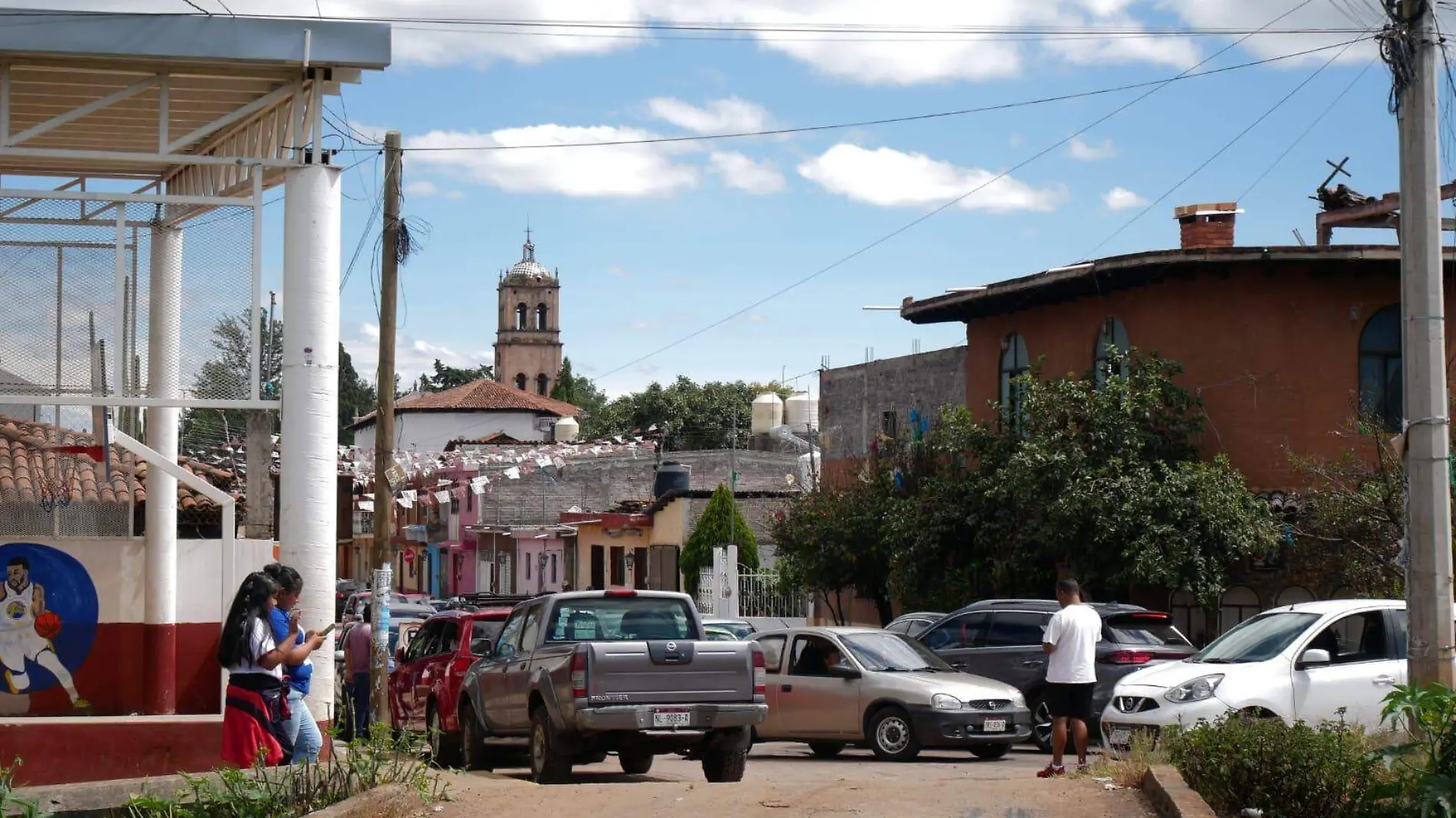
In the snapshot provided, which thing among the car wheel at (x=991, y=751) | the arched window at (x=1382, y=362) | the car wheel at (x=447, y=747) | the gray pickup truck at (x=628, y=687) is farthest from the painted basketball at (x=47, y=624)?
the arched window at (x=1382, y=362)

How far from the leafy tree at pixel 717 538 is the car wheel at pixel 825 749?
21624 millimetres

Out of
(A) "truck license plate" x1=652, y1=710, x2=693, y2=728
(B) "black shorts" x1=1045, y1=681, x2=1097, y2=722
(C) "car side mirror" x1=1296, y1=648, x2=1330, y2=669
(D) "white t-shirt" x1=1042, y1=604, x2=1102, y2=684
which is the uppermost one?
(D) "white t-shirt" x1=1042, y1=604, x2=1102, y2=684

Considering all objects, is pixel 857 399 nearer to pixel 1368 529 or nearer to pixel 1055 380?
pixel 1055 380

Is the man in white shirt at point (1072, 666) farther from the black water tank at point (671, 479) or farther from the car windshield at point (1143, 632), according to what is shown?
the black water tank at point (671, 479)

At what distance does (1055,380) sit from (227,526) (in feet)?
55.6

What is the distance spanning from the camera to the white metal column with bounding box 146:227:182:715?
13.0 metres

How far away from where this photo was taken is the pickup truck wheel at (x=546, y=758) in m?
13.6

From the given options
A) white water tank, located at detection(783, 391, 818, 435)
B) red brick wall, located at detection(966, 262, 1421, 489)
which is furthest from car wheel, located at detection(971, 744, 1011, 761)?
white water tank, located at detection(783, 391, 818, 435)

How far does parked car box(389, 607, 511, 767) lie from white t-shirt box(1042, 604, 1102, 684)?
573 centimetres

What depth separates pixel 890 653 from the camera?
17797 mm

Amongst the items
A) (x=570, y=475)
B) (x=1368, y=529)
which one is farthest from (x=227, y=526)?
(x=570, y=475)

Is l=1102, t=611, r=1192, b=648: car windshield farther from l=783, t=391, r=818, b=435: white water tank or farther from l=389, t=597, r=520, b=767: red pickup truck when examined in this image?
l=783, t=391, r=818, b=435: white water tank

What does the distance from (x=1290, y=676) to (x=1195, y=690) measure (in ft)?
2.83

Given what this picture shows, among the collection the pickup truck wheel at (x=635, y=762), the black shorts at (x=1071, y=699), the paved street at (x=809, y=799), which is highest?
the black shorts at (x=1071, y=699)
